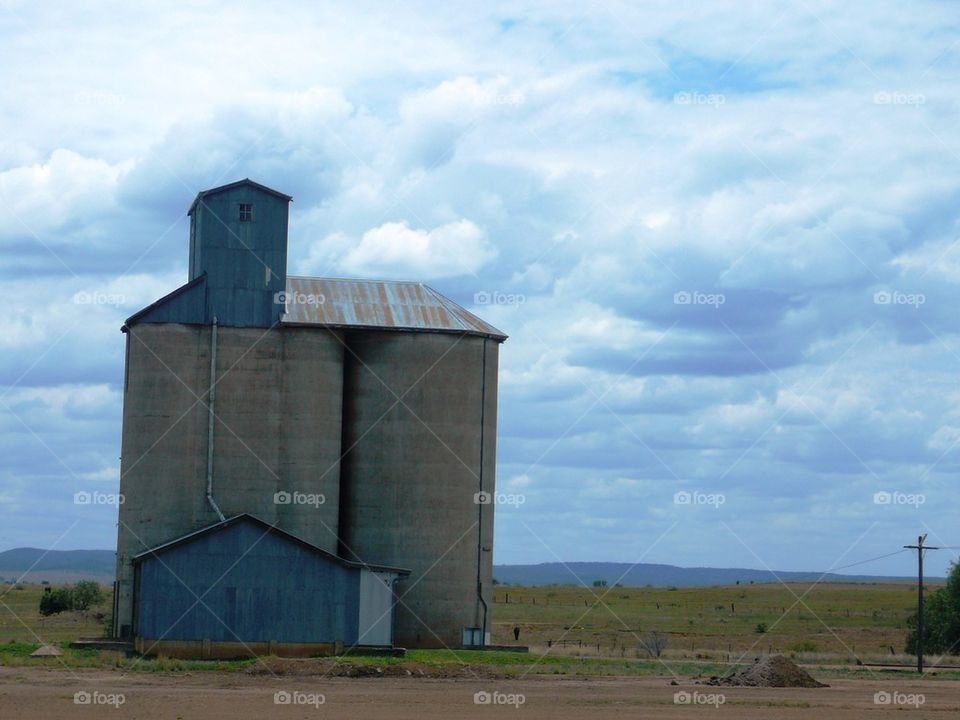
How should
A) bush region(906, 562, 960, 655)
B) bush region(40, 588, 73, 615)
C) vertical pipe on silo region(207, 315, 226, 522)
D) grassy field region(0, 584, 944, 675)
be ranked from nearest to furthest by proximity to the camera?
grassy field region(0, 584, 944, 675), vertical pipe on silo region(207, 315, 226, 522), bush region(906, 562, 960, 655), bush region(40, 588, 73, 615)

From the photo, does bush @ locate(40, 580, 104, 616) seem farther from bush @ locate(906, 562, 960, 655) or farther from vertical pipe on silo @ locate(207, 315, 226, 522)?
bush @ locate(906, 562, 960, 655)

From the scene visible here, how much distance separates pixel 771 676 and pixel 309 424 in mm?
18194

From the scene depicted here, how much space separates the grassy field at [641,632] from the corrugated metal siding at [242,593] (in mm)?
2136

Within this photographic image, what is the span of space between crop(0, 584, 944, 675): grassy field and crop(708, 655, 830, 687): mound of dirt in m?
3.82

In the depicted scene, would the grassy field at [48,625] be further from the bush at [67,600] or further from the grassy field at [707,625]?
the grassy field at [707,625]

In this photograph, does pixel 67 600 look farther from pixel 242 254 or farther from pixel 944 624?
pixel 944 624

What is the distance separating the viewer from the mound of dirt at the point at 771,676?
1715 inches

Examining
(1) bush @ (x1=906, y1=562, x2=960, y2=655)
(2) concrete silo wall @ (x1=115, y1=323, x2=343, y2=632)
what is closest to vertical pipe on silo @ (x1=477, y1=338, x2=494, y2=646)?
(2) concrete silo wall @ (x1=115, y1=323, x2=343, y2=632)

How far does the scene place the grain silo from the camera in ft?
164

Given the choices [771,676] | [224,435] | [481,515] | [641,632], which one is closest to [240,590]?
[224,435]

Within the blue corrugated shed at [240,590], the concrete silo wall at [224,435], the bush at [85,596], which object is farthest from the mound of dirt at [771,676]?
the bush at [85,596]

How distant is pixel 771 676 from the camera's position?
43781 mm

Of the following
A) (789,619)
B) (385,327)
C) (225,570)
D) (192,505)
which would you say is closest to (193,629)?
(225,570)

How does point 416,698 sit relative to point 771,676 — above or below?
below
